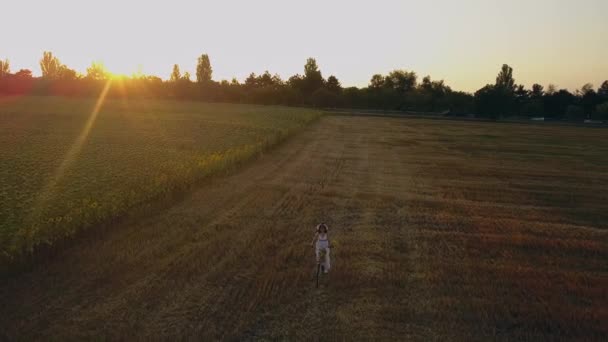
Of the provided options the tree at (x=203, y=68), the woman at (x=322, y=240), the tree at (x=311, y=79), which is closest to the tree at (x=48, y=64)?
the tree at (x=203, y=68)

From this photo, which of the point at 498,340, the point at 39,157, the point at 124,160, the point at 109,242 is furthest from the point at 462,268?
the point at 39,157

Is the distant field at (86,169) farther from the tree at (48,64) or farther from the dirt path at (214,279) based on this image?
the tree at (48,64)

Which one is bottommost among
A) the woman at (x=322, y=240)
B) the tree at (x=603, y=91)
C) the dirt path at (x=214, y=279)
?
the dirt path at (x=214, y=279)

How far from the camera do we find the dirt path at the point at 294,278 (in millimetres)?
10023

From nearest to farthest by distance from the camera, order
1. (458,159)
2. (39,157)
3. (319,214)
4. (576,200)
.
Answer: (319,214)
(576,200)
(39,157)
(458,159)

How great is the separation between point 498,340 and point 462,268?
12.2 ft

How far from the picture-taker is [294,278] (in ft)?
40.8

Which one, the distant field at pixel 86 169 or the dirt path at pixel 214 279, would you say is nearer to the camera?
the dirt path at pixel 214 279

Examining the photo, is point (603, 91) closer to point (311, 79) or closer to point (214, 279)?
point (311, 79)

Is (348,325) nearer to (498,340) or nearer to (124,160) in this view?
(498,340)

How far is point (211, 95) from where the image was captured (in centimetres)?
13288

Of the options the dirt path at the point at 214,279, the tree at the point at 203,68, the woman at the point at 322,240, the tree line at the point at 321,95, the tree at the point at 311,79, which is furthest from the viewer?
the tree at the point at 203,68

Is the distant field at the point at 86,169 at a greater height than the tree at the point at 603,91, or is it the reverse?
the tree at the point at 603,91

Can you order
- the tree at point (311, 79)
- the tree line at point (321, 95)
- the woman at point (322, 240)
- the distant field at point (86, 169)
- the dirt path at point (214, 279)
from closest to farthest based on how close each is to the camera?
1. the dirt path at point (214, 279)
2. the woman at point (322, 240)
3. the distant field at point (86, 169)
4. the tree line at point (321, 95)
5. the tree at point (311, 79)
